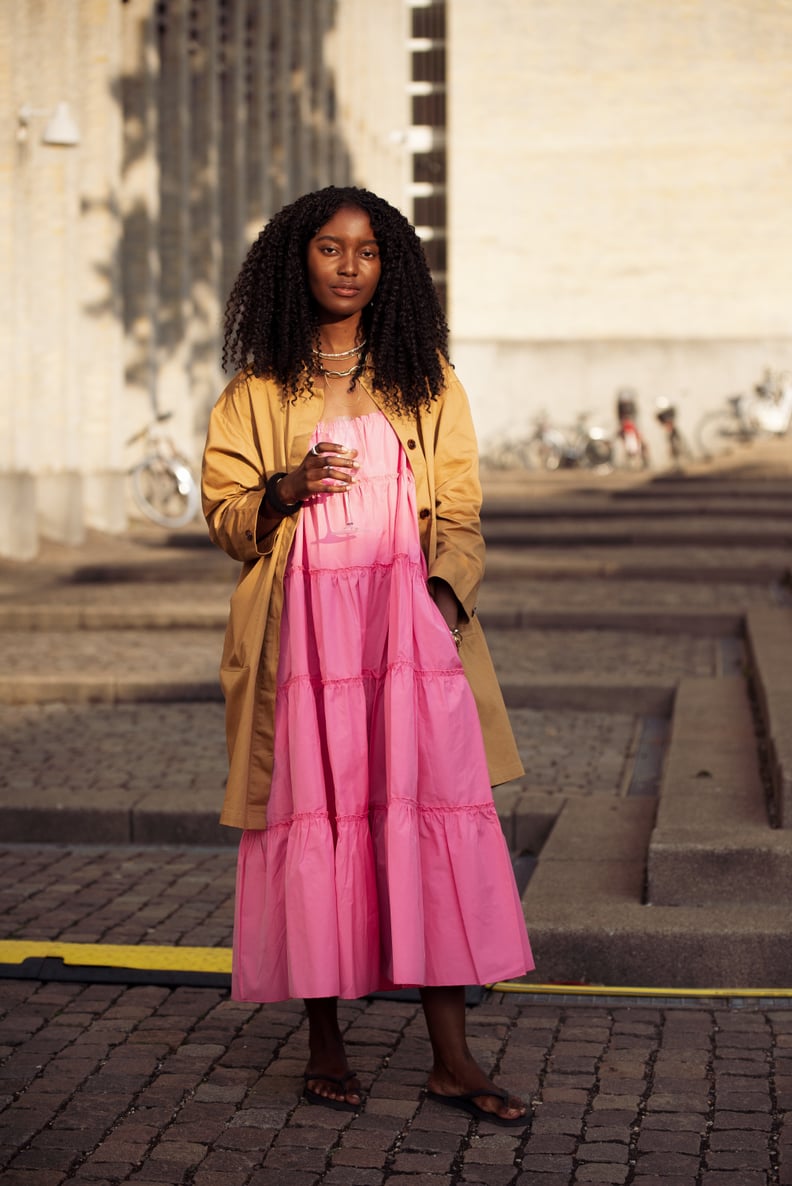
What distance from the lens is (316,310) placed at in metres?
4.07

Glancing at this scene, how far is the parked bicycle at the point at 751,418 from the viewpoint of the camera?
2919cm

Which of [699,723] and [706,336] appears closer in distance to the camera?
[699,723]

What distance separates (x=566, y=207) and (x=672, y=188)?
1888 millimetres

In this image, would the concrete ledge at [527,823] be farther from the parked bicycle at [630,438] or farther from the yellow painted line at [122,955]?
the parked bicycle at [630,438]

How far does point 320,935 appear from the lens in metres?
3.76

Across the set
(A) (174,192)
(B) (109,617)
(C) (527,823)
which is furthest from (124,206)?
(C) (527,823)

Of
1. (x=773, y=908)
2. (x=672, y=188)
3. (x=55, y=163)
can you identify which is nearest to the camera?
(x=773, y=908)

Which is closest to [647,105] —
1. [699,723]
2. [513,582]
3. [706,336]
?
[706,336]

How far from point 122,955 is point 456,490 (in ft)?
6.16

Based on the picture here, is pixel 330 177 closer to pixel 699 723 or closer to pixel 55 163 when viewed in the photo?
pixel 55 163

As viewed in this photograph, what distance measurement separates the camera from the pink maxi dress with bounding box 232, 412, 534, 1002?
3.79m

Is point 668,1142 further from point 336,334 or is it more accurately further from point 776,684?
point 776,684

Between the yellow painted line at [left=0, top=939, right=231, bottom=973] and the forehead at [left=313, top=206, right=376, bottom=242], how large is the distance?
2.07 meters

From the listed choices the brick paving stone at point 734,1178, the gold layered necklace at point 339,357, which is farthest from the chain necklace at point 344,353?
the brick paving stone at point 734,1178
